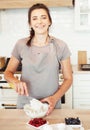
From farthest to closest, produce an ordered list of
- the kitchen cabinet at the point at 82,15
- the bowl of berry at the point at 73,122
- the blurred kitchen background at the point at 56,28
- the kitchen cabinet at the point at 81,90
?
the blurred kitchen background at the point at 56,28, the kitchen cabinet at the point at 82,15, the kitchen cabinet at the point at 81,90, the bowl of berry at the point at 73,122

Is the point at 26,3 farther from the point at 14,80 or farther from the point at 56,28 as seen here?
the point at 14,80

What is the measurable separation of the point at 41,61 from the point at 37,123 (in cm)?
52

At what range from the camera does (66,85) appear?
70.8 inches

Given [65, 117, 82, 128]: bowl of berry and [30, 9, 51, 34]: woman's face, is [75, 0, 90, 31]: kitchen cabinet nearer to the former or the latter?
[30, 9, 51, 34]: woman's face

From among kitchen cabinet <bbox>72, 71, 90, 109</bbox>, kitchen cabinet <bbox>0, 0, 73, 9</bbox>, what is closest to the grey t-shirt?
kitchen cabinet <bbox>72, 71, 90, 109</bbox>

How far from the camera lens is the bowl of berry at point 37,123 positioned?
1428mm

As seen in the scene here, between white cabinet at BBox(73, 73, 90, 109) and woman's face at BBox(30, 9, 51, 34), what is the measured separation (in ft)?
4.68

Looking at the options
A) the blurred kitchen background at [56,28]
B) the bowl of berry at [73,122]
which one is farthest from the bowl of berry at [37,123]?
the blurred kitchen background at [56,28]

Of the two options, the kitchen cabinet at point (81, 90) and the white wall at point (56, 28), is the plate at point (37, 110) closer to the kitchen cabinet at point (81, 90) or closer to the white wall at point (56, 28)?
the kitchen cabinet at point (81, 90)

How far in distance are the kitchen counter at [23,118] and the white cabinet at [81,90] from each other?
1.47 meters

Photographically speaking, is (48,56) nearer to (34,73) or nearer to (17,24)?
(34,73)

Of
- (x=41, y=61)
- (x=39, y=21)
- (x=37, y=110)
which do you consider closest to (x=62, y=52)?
(x=41, y=61)

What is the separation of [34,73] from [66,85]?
9.5 inches

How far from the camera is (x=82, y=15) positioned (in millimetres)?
3279
